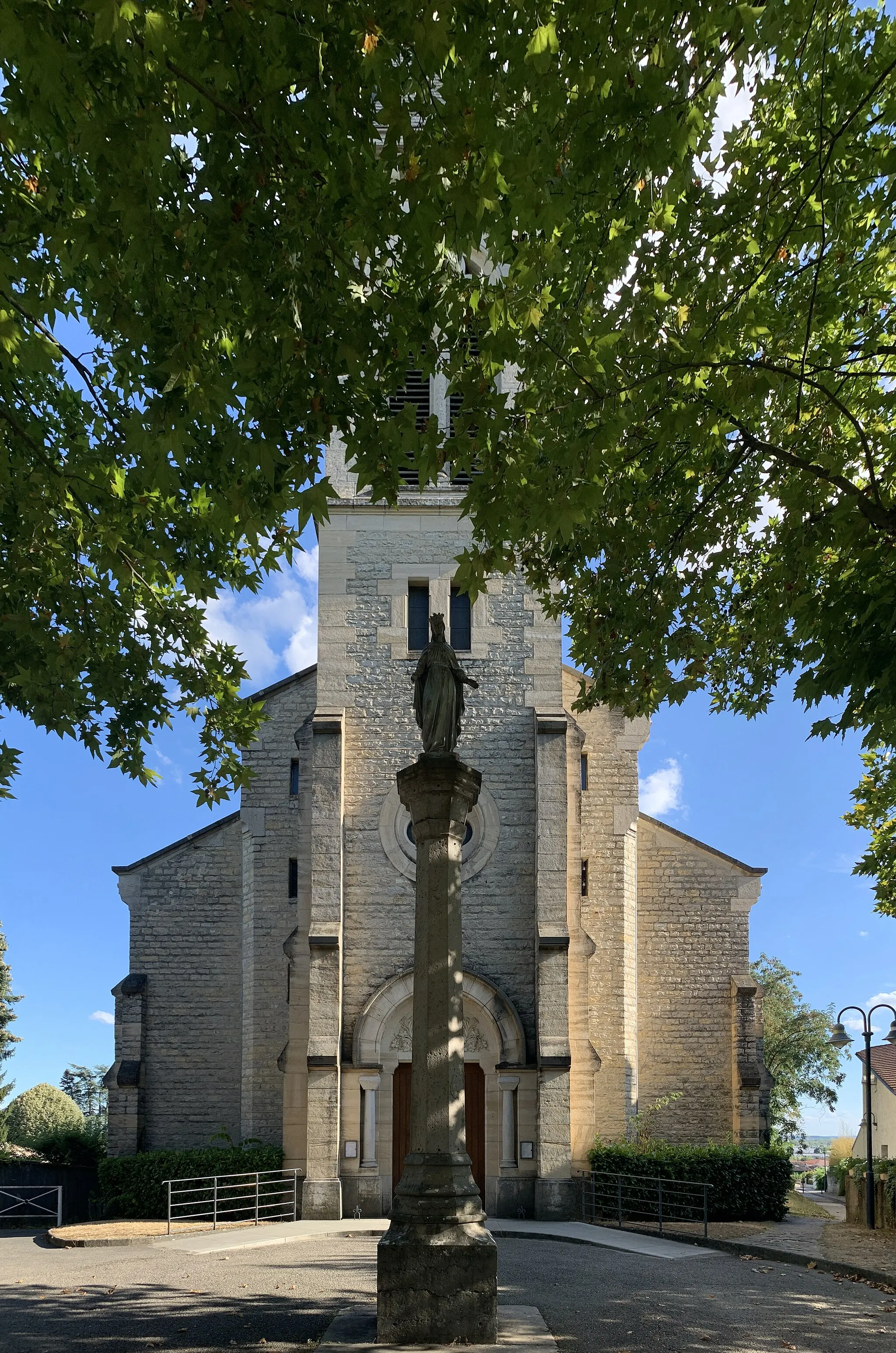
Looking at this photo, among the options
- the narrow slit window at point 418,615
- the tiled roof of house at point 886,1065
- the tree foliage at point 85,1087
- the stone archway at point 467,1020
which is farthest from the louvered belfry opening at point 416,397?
the tree foliage at point 85,1087

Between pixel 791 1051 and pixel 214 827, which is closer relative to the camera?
pixel 214 827

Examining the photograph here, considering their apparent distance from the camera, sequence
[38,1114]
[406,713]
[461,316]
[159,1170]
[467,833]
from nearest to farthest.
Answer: [461,316] → [159,1170] → [467,833] → [406,713] → [38,1114]

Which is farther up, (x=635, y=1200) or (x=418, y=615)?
(x=418, y=615)

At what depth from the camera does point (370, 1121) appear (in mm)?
17312

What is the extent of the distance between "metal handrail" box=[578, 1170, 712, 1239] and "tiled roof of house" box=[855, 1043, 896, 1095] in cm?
1660

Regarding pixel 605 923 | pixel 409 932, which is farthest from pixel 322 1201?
pixel 605 923

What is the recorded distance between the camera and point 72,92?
211 inches

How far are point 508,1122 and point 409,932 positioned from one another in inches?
119

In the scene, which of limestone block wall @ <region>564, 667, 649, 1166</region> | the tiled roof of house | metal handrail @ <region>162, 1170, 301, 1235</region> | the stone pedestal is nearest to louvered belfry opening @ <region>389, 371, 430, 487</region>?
limestone block wall @ <region>564, 667, 649, 1166</region>

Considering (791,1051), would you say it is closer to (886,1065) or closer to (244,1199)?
(886,1065)

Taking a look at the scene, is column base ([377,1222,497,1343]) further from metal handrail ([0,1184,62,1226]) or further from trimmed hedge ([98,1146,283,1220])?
metal handrail ([0,1184,62,1226])

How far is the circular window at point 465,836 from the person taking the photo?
18.4 metres

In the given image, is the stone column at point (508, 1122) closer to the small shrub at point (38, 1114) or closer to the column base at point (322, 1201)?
the column base at point (322, 1201)

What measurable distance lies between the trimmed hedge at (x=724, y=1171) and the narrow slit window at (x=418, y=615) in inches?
321
